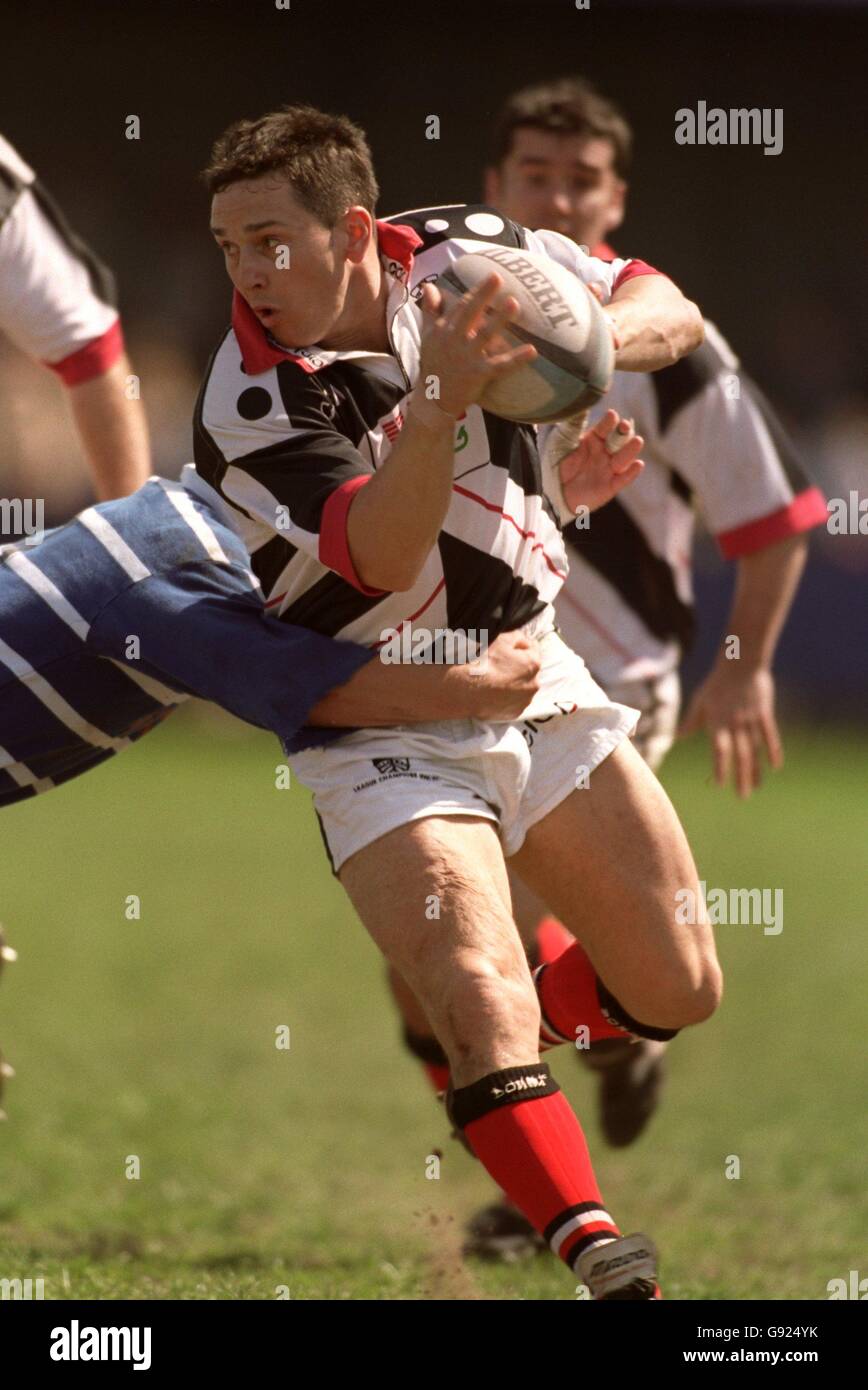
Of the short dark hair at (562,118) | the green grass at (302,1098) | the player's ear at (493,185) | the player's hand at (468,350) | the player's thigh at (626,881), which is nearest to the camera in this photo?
the player's hand at (468,350)

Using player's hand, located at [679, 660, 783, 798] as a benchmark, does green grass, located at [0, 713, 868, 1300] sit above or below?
below

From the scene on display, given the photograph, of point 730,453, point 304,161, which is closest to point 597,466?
point 304,161

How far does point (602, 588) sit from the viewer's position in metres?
5.72

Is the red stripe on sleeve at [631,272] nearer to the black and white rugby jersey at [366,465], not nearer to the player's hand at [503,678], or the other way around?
the black and white rugby jersey at [366,465]

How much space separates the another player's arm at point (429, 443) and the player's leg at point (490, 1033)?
1.93ft

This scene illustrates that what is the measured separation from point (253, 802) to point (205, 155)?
7834mm

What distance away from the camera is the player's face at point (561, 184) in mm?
5645

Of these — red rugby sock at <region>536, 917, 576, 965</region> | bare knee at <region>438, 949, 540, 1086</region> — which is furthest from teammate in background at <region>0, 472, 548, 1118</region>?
red rugby sock at <region>536, 917, 576, 965</region>

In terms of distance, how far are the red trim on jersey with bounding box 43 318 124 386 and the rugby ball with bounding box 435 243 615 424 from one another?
214 centimetres

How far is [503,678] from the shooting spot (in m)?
3.67

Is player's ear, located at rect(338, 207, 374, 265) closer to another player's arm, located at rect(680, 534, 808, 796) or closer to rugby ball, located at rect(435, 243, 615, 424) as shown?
rugby ball, located at rect(435, 243, 615, 424)

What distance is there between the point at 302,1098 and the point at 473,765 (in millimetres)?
3324

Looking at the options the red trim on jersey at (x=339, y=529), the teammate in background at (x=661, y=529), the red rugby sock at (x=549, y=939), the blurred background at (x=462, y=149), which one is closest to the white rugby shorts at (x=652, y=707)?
the teammate in background at (x=661, y=529)

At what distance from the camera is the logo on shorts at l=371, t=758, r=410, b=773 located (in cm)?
362
